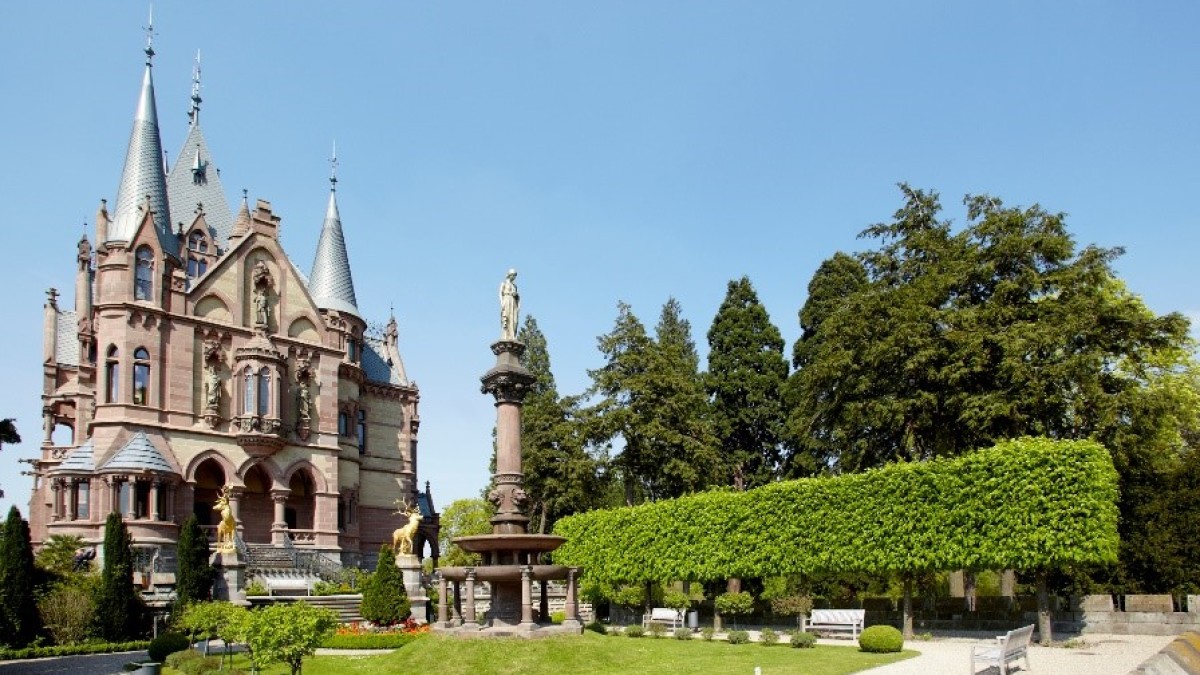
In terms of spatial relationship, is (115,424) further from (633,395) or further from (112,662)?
(633,395)

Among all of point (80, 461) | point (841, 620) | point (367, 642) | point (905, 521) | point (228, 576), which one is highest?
point (80, 461)

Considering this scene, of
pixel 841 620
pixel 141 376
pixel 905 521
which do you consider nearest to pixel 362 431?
pixel 141 376

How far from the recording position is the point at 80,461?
4631cm

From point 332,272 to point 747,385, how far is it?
91.4 ft

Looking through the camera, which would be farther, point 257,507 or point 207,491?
point 257,507

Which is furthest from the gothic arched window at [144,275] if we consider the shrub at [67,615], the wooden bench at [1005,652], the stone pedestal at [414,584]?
the wooden bench at [1005,652]

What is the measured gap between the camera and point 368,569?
5906 centimetres

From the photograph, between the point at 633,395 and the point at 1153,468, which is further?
the point at 633,395

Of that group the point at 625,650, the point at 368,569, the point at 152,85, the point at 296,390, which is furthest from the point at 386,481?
the point at 625,650

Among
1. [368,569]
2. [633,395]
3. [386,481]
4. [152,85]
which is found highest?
[152,85]

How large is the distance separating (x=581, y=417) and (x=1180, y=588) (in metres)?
30.0

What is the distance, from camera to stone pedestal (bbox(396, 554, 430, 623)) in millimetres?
39781

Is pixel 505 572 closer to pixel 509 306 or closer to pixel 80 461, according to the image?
pixel 509 306

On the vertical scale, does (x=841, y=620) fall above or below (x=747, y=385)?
below
